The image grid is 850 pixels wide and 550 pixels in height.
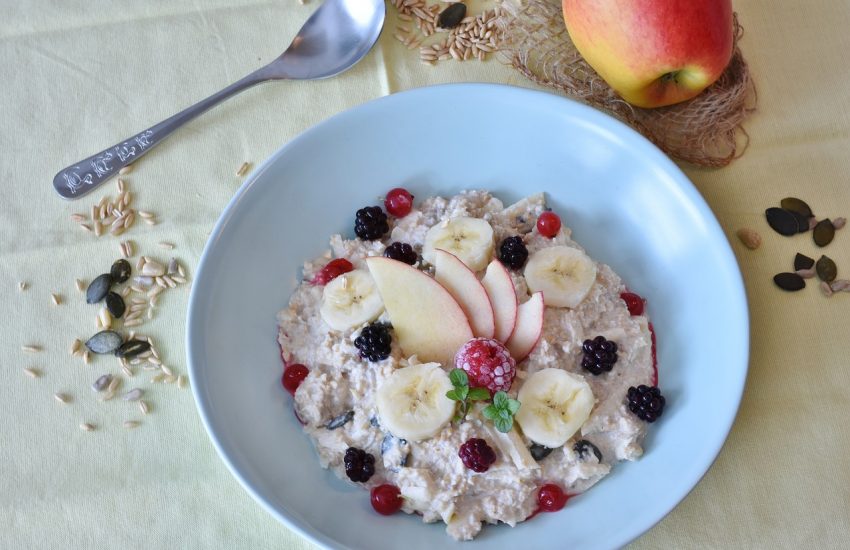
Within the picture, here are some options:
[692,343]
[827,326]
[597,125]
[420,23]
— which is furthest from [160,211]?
[827,326]

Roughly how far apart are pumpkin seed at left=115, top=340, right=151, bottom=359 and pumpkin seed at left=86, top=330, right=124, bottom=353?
0.01 m

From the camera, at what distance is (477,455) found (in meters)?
1.46

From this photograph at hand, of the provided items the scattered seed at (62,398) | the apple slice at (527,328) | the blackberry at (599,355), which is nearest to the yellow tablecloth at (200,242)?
the scattered seed at (62,398)

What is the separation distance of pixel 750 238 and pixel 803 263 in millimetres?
138

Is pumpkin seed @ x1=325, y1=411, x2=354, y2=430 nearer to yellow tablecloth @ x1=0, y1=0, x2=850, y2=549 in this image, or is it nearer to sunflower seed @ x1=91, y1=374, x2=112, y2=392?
yellow tablecloth @ x1=0, y1=0, x2=850, y2=549

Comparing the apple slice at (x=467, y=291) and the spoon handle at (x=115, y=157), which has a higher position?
the spoon handle at (x=115, y=157)

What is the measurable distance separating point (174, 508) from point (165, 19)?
51.3 inches

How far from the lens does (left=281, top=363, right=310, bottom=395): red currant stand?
5.41 feet

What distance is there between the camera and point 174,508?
1661 mm

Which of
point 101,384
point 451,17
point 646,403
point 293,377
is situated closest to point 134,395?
point 101,384

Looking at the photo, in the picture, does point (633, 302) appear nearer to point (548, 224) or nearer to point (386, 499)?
point (548, 224)

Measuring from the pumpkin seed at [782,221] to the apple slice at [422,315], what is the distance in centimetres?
84

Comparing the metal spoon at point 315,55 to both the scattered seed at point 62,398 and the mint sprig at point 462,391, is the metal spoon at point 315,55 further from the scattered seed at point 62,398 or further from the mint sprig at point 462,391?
the mint sprig at point 462,391

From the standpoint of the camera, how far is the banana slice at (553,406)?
4.99ft
